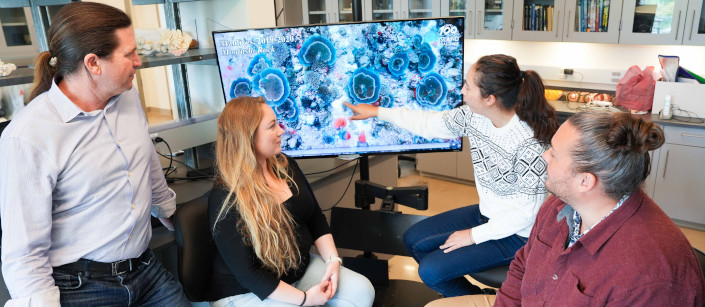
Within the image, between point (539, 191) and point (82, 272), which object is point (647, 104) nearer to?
point (539, 191)

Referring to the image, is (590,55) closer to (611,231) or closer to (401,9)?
(401,9)

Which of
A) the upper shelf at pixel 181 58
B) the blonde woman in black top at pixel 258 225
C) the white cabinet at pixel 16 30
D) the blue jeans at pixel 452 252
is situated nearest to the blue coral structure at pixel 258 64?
the upper shelf at pixel 181 58

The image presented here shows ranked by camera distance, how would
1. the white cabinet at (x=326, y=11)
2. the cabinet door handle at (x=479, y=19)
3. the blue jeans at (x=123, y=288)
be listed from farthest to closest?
the white cabinet at (x=326, y=11)
the cabinet door handle at (x=479, y=19)
the blue jeans at (x=123, y=288)

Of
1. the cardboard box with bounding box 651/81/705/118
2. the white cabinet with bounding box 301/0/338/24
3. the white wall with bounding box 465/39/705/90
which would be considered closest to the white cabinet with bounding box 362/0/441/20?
the white cabinet with bounding box 301/0/338/24

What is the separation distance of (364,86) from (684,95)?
2330 millimetres

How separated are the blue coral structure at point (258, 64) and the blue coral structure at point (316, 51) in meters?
0.13

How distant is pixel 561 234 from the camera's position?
1.37 m

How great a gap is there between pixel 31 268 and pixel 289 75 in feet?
3.83

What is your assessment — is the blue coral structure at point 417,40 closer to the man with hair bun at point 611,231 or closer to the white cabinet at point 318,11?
the man with hair bun at point 611,231

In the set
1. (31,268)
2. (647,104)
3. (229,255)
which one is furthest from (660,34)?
(31,268)

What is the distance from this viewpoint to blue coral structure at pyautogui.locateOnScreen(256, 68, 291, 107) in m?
2.16

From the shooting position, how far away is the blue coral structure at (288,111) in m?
2.19

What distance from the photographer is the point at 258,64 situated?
85.0 inches

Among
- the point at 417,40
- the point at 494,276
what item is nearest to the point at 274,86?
the point at 417,40
